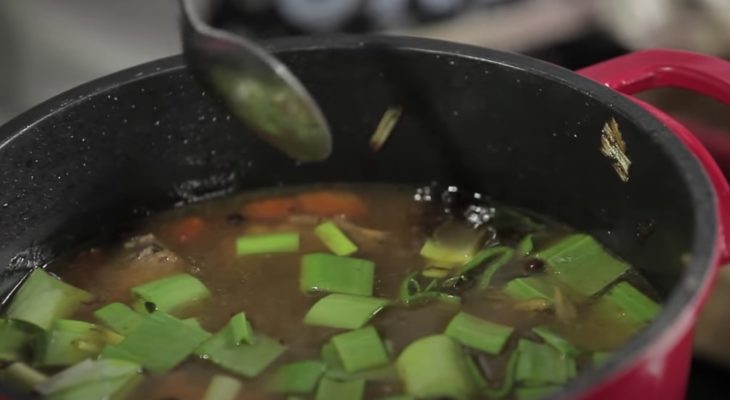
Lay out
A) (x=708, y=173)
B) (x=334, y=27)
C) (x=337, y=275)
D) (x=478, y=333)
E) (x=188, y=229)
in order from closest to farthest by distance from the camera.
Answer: (x=708, y=173), (x=478, y=333), (x=337, y=275), (x=188, y=229), (x=334, y=27)

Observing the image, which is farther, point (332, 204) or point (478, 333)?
point (332, 204)

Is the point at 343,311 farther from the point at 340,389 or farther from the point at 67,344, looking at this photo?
the point at 67,344

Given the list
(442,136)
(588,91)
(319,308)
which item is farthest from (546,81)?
(319,308)

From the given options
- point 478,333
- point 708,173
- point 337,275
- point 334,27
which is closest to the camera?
point 708,173

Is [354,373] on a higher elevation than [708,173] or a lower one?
lower

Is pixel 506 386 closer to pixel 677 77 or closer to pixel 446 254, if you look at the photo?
pixel 446 254

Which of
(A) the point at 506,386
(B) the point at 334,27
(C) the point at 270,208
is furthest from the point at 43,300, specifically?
(B) the point at 334,27
